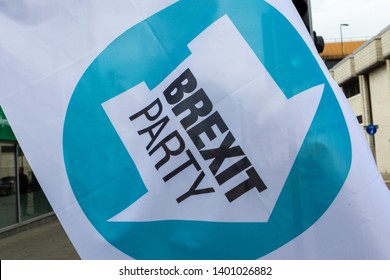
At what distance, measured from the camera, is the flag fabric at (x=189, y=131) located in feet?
6.10

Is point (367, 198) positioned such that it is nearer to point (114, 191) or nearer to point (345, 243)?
point (345, 243)

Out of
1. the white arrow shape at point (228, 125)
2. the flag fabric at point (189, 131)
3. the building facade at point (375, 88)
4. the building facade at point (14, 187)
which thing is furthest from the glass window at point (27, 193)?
the building facade at point (375, 88)

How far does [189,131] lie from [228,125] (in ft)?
0.66

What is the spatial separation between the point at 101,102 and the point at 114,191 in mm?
457

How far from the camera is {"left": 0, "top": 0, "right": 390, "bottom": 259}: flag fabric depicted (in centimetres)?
186

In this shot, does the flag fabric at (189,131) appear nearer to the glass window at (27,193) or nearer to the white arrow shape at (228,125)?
the white arrow shape at (228,125)

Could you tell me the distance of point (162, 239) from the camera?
200cm

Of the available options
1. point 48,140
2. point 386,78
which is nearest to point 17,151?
point 48,140

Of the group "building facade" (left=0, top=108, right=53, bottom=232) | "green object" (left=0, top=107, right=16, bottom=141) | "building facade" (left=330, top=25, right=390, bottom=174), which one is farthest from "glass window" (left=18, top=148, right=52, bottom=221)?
"building facade" (left=330, top=25, right=390, bottom=174)

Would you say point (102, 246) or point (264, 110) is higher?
point (264, 110)

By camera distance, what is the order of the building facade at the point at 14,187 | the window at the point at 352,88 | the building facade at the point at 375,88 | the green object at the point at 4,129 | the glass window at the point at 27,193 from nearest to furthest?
the green object at the point at 4,129 → the building facade at the point at 14,187 → the glass window at the point at 27,193 → the building facade at the point at 375,88 → the window at the point at 352,88

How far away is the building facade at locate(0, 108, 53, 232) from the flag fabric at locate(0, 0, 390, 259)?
26.5 feet

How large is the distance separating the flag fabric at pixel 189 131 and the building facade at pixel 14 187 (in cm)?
809

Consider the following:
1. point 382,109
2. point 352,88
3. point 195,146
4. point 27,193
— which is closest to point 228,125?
point 195,146
